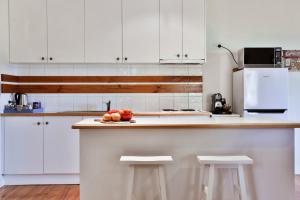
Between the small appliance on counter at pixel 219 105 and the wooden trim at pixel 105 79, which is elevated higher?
the wooden trim at pixel 105 79

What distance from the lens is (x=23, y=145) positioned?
387cm

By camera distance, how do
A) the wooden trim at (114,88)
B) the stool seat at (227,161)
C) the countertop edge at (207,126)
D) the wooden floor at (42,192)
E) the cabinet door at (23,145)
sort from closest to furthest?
the stool seat at (227,161) < the countertop edge at (207,126) < the wooden floor at (42,192) < the cabinet door at (23,145) < the wooden trim at (114,88)

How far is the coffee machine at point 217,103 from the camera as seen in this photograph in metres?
4.42

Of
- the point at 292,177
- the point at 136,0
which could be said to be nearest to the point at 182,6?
the point at 136,0

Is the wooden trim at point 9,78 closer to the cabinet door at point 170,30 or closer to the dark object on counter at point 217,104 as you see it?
the cabinet door at point 170,30

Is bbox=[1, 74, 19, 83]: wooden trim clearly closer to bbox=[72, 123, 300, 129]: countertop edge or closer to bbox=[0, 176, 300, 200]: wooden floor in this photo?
bbox=[0, 176, 300, 200]: wooden floor

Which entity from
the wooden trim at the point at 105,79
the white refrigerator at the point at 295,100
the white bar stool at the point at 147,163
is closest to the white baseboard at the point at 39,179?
the wooden trim at the point at 105,79

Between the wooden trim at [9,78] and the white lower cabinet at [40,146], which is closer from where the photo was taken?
the white lower cabinet at [40,146]

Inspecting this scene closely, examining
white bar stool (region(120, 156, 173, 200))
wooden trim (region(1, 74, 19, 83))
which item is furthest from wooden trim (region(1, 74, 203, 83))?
white bar stool (region(120, 156, 173, 200))

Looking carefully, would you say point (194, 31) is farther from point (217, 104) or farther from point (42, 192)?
point (42, 192)

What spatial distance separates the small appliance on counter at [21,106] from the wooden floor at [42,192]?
921mm

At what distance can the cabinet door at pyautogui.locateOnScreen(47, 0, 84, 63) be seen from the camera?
4137mm

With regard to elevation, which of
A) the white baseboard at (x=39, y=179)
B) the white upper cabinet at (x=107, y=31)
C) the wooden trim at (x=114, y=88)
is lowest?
the white baseboard at (x=39, y=179)

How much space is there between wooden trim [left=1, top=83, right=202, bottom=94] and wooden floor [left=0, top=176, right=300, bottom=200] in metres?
1.30
